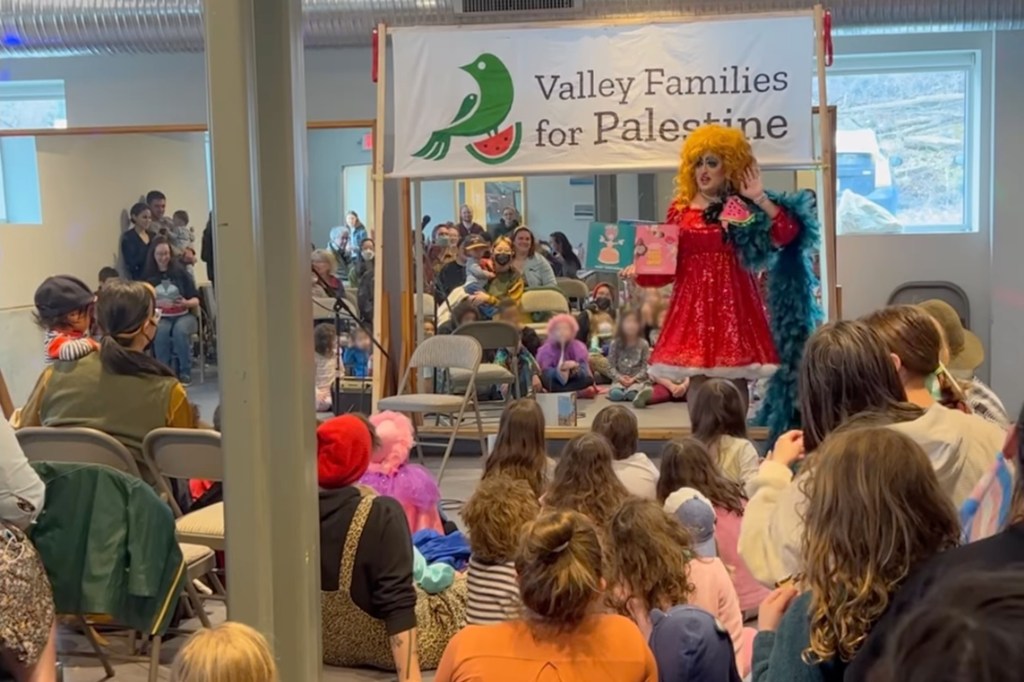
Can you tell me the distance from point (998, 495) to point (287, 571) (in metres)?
1.16

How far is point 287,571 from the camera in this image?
1977 mm

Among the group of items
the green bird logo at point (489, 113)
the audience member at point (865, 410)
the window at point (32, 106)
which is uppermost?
the window at point (32, 106)

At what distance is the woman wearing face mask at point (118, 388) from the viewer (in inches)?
133

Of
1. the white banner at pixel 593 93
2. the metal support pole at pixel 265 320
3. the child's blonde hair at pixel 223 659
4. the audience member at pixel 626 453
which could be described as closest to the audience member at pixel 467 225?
the white banner at pixel 593 93

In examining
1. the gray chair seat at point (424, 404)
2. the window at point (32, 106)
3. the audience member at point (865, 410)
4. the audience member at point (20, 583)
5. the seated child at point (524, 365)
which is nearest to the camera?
the audience member at point (865, 410)

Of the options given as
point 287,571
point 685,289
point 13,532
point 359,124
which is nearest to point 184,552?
point 13,532

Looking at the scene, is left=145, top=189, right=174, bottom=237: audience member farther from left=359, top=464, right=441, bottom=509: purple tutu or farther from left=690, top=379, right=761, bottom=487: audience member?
left=690, top=379, right=761, bottom=487: audience member

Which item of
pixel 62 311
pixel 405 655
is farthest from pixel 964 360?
pixel 62 311

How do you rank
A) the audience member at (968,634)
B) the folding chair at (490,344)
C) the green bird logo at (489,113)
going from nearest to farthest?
the audience member at (968,634)
the green bird logo at (489,113)
the folding chair at (490,344)

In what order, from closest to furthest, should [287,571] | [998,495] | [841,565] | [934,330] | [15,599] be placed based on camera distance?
[841,565] < [998,495] < [287,571] < [15,599] < [934,330]

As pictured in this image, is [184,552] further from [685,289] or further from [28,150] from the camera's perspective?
[28,150]

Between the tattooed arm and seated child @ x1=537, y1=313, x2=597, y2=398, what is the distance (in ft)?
12.3

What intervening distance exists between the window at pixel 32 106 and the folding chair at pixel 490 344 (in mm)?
3585

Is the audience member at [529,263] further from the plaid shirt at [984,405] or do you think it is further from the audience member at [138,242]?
the plaid shirt at [984,405]
